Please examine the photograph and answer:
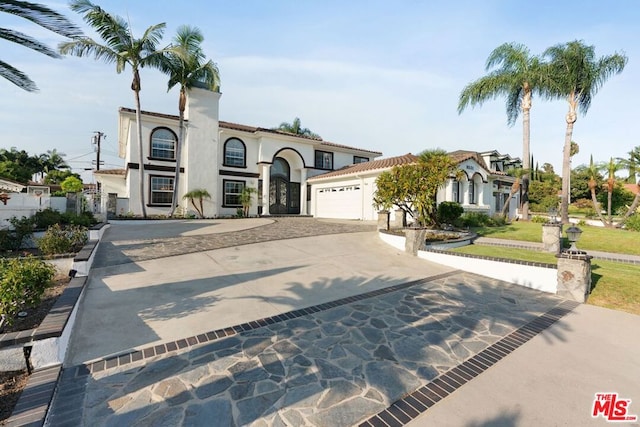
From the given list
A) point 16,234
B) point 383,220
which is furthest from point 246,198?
point 16,234

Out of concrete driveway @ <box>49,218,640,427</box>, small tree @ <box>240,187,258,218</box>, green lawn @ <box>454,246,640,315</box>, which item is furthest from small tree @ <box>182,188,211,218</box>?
green lawn @ <box>454,246,640,315</box>

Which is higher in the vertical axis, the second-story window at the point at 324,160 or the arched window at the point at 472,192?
the second-story window at the point at 324,160

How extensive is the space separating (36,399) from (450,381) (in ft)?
13.0

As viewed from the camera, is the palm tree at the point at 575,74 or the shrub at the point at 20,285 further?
the palm tree at the point at 575,74

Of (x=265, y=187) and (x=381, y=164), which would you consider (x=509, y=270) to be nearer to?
(x=381, y=164)

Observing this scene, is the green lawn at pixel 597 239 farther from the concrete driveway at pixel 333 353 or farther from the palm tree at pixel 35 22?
the palm tree at pixel 35 22

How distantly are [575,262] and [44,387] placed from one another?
862 cm

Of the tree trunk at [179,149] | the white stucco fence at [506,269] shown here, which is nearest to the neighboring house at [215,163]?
the tree trunk at [179,149]

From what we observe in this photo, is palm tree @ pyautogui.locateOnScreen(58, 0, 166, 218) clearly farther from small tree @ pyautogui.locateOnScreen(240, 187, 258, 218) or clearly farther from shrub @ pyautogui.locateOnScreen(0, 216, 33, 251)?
shrub @ pyautogui.locateOnScreen(0, 216, 33, 251)

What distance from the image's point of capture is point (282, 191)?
23.8 m

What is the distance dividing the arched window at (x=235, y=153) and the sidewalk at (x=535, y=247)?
53.5 feet

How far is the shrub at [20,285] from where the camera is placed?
131 inches

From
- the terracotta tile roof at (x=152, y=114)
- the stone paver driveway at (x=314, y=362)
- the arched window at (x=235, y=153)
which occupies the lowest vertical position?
the stone paver driveway at (x=314, y=362)

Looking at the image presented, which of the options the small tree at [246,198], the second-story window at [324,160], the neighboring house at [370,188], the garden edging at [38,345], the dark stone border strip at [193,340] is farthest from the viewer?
the second-story window at [324,160]
